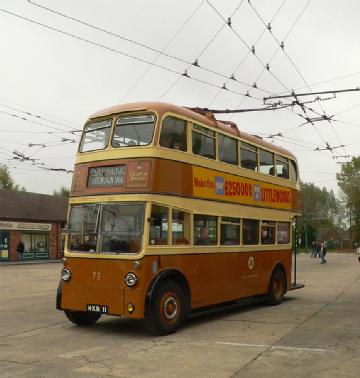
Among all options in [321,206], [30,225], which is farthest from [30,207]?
[321,206]

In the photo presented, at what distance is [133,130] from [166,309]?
3235 millimetres

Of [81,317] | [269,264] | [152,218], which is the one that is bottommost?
[81,317]

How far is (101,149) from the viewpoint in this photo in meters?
10.4

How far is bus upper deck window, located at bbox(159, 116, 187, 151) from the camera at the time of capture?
395 inches

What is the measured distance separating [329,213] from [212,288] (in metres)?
112

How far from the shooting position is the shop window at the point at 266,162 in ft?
44.6

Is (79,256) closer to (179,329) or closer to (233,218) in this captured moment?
(179,329)

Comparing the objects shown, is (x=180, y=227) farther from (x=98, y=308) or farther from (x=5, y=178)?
(x=5, y=178)

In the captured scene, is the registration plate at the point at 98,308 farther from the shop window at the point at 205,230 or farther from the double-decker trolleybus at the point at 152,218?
the shop window at the point at 205,230

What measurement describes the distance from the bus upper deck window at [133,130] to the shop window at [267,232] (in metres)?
4.75

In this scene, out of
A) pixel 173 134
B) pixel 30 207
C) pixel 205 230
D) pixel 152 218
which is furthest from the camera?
pixel 30 207

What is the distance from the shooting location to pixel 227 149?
39.5ft

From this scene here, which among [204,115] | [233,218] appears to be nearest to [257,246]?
[233,218]

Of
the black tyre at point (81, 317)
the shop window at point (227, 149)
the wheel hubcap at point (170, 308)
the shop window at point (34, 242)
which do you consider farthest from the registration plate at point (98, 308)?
the shop window at point (34, 242)
